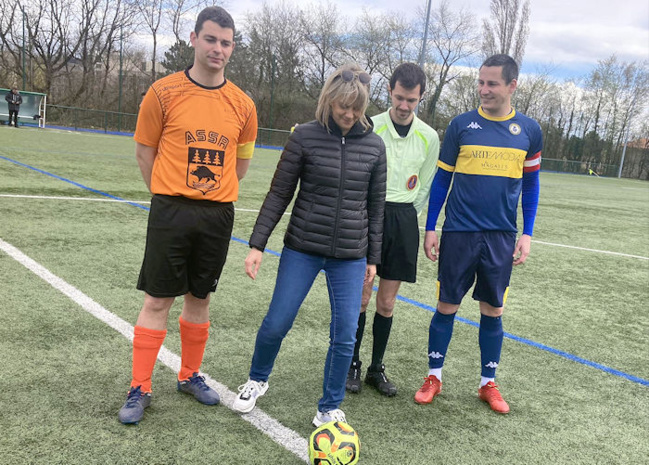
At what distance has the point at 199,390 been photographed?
9.80ft

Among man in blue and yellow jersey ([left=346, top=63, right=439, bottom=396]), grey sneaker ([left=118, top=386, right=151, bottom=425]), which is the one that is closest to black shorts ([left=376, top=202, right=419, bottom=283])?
man in blue and yellow jersey ([left=346, top=63, right=439, bottom=396])

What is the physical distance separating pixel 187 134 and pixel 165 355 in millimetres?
1594

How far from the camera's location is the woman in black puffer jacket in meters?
2.67

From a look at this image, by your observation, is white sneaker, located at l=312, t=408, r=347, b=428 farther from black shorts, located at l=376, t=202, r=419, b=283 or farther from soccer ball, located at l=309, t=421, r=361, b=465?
black shorts, located at l=376, t=202, r=419, b=283

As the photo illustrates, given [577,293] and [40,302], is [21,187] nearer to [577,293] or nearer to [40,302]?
[40,302]

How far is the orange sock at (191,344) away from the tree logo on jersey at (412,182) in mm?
1419

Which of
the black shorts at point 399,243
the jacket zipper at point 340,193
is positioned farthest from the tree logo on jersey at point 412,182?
the jacket zipper at point 340,193

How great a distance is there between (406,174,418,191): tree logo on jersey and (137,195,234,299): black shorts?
3.68 ft

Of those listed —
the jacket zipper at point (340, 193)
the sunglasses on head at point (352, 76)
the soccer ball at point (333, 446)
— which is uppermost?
the sunglasses on head at point (352, 76)

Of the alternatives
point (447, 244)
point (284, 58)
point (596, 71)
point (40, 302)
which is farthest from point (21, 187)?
point (596, 71)

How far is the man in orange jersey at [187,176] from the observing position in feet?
8.61

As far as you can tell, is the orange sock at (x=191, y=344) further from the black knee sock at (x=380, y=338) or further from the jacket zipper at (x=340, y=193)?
the black knee sock at (x=380, y=338)

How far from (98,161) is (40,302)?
1135 centimetres

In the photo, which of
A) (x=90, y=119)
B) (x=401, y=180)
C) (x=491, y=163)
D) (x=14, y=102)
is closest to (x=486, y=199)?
(x=491, y=163)
